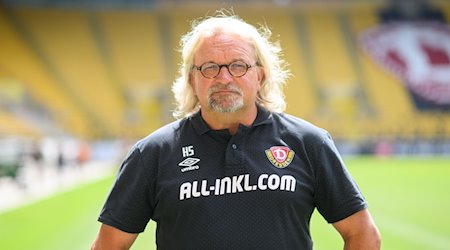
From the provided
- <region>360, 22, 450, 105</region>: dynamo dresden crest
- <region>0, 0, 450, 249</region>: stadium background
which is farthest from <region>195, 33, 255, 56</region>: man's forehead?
<region>360, 22, 450, 105</region>: dynamo dresden crest

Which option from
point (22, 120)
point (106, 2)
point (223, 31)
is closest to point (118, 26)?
point (106, 2)

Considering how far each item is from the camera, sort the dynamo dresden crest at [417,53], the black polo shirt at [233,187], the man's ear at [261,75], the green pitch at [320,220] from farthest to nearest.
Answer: the dynamo dresden crest at [417,53] → the green pitch at [320,220] → the man's ear at [261,75] → the black polo shirt at [233,187]

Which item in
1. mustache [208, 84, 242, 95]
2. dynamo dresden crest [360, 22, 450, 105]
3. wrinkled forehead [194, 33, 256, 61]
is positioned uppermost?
wrinkled forehead [194, 33, 256, 61]

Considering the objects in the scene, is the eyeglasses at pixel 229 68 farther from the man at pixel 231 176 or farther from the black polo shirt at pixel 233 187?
the black polo shirt at pixel 233 187

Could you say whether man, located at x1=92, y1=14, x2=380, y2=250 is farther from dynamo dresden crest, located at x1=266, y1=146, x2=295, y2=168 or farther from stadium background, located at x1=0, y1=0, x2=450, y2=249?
stadium background, located at x1=0, y1=0, x2=450, y2=249

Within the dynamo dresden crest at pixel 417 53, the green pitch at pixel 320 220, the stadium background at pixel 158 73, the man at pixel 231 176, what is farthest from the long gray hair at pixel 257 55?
the dynamo dresden crest at pixel 417 53

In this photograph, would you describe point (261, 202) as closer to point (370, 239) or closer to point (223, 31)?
point (370, 239)

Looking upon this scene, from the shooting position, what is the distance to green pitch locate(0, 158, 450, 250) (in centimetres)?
965

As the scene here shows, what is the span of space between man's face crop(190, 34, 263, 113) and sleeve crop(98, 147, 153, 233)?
39 centimetres

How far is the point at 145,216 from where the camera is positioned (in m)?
3.28

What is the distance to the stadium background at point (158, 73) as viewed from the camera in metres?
36.9

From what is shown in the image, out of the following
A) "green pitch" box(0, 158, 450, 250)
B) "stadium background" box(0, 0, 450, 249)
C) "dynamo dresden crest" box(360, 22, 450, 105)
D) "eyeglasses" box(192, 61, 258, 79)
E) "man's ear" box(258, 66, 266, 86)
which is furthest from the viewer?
"dynamo dresden crest" box(360, 22, 450, 105)

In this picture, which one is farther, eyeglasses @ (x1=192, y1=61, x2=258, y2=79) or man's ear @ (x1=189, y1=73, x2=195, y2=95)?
man's ear @ (x1=189, y1=73, x2=195, y2=95)

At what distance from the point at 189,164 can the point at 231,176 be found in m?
0.19
